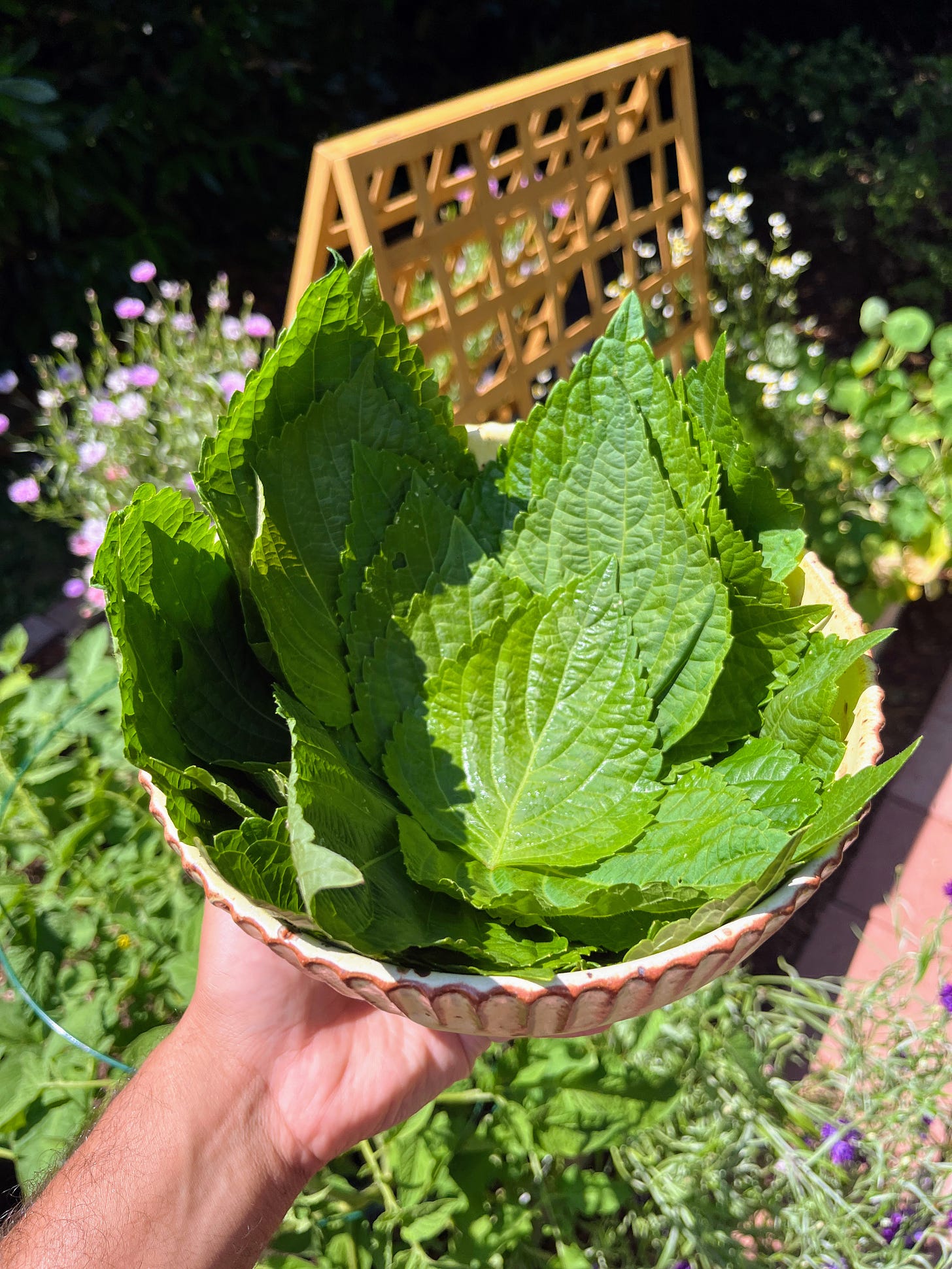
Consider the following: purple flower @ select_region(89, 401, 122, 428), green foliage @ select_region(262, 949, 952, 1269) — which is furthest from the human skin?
purple flower @ select_region(89, 401, 122, 428)

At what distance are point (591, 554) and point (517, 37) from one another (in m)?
2.81

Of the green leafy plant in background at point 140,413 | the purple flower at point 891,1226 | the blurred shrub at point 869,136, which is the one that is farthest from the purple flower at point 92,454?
the blurred shrub at point 869,136

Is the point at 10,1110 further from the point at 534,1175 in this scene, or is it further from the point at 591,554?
the point at 591,554

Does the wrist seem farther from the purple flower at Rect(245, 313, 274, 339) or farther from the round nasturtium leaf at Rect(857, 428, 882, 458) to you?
the round nasturtium leaf at Rect(857, 428, 882, 458)

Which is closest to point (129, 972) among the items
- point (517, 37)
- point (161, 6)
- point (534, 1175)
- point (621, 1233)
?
point (534, 1175)

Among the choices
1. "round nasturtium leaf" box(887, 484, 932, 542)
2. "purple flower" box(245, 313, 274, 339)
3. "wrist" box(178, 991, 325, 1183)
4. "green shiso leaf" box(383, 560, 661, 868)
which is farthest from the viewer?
"round nasturtium leaf" box(887, 484, 932, 542)

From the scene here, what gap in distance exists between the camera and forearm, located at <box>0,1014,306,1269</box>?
64 cm

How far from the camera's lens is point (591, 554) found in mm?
643

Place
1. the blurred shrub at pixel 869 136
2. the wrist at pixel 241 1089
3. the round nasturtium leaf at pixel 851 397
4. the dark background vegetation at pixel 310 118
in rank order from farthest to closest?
the blurred shrub at pixel 869 136, the dark background vegetation at pixel 310 118, the round nasturtium leaf at pixel 851 397, the wrist at pixel 241 1089

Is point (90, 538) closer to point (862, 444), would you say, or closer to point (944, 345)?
point (862, 444)

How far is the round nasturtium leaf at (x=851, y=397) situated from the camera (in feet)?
6.08

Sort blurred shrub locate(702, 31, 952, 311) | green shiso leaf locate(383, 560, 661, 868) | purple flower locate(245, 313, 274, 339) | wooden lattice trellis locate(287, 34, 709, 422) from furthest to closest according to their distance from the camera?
1. blurred shrub locate(702, 31, 952, 311)
2. purple flower locate(245, 313, 274, 339)
3. wooden lattice trellis locate(287, 34, 709, 422)
4. green shiso leaf locate(383, 560, 661, 868)

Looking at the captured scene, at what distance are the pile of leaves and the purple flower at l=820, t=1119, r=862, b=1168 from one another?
21.6 inches

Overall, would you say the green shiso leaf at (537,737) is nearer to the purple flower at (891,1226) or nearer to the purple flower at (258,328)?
the purple flower at (891,1226)
